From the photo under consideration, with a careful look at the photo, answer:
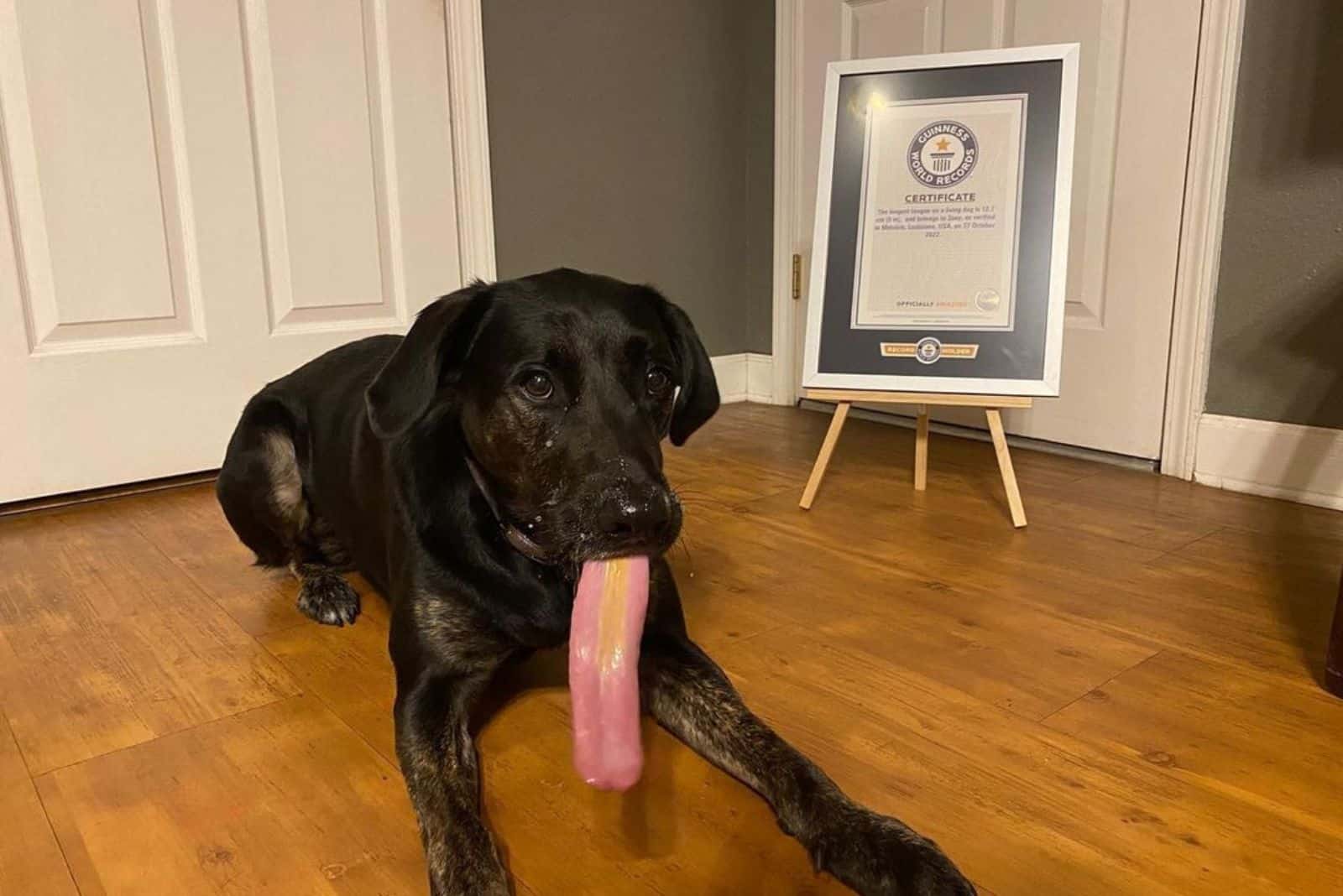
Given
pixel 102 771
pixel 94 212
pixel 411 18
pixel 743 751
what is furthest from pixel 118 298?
pixel 743 751

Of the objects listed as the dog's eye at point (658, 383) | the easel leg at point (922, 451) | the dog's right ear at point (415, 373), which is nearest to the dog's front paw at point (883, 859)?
the dog's eye at point (658, 383)

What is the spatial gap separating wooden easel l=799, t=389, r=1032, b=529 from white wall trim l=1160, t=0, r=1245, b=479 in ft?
2.08

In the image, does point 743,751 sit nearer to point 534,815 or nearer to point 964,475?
point 534,815

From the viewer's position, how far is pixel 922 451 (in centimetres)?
280

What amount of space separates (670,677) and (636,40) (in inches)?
116

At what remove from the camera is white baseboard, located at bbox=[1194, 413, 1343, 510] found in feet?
8.38

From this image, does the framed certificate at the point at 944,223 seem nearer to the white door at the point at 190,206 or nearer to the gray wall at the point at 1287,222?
the gray wall at the point at 1287,222

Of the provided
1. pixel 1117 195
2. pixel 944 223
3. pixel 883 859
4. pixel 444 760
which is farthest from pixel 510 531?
pixel 1117 195

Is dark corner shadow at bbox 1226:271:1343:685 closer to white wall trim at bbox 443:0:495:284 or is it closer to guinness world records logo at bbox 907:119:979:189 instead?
guinness world records logo at bbox 907:119:979:189

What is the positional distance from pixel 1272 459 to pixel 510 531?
2246mm

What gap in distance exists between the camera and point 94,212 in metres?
2.73

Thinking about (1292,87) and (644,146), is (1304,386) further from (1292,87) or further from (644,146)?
(644,146)

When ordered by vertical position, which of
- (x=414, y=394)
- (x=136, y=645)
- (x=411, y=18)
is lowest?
(x=136, y=645)

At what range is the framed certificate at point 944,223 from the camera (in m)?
2.46
